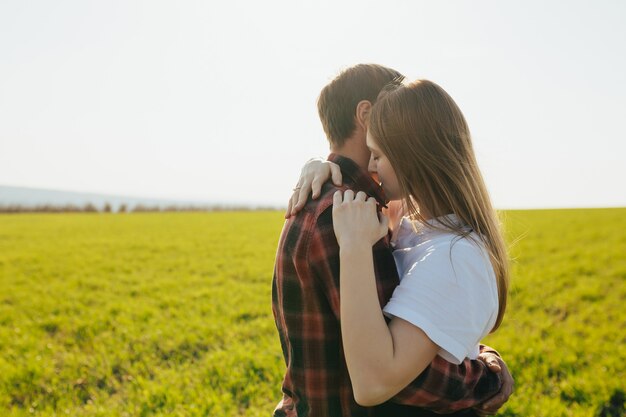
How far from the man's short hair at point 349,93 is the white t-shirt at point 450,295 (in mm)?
699

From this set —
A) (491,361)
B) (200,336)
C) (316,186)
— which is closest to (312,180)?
(316,186)

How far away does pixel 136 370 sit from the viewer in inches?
214

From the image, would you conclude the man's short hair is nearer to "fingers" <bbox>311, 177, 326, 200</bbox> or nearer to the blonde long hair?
the blonde long hair

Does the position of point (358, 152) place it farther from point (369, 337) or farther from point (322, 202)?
point (369, 337)

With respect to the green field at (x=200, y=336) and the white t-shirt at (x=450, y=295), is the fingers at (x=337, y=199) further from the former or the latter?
the green field at (x=200, y=336)

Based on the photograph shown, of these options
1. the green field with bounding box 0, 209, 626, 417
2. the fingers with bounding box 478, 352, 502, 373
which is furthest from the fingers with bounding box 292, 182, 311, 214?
the green field with bounding box 0, 209, 626, 417

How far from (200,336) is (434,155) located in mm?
5400

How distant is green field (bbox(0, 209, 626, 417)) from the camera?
465cm

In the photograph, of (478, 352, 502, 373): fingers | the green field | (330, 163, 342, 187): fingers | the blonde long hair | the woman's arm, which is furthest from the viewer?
the green field

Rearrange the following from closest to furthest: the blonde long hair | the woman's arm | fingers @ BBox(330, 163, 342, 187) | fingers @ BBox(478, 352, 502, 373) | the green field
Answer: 1. the woman's arm
2. the blonde long hair
3. fingers @ BBox(330, 163, 342, 187)
4. fingers @ BBox(478, 352, 502, 373)
5. the green field

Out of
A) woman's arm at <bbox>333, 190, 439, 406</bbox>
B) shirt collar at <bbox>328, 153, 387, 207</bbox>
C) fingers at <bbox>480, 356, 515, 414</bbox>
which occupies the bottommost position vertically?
fingers at <bbox>480, 356, 515, 414</bbox>

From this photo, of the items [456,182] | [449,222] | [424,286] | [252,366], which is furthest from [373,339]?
[252,366]

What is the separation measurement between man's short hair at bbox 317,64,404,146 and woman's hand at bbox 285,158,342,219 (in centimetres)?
19

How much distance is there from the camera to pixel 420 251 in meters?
1.76
